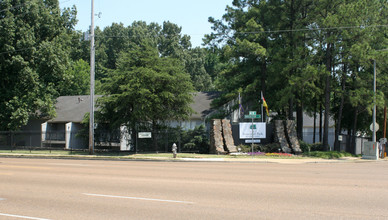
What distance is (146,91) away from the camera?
27.5 metres

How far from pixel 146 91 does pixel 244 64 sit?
1312cm

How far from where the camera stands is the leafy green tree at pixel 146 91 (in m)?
28.2

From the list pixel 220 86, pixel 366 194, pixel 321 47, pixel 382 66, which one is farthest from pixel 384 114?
pixel 366 194

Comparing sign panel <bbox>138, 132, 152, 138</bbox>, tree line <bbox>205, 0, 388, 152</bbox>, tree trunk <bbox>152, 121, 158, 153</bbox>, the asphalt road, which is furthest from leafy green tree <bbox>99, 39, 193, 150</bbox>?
the asphalt road

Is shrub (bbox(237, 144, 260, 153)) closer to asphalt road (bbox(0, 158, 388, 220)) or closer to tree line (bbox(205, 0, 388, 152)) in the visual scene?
tree line (bbox(205, 0, 388, 152))

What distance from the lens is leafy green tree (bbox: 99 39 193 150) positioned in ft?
92.6

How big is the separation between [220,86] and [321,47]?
10.9 meters

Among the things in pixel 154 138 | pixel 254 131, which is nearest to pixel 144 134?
pixel 154 138

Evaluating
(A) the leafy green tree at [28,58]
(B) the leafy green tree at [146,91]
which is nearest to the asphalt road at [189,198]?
(B) the leafy green tree at [146,91]

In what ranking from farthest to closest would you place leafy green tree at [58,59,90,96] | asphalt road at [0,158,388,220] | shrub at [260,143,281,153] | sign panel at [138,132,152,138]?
1. leafy green tree at [58,59,90,96]
2. shrub at [260,143,281,153]
3. sign panel at [138,132,152,138]
4. asphalt road at [0,158,388,220]

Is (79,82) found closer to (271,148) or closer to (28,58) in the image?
(28,58)

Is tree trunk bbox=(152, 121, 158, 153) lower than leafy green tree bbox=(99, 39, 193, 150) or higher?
lower

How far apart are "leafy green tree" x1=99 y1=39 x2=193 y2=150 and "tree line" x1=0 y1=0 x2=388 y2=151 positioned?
83 millimetres

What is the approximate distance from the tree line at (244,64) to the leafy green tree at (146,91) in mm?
83
